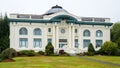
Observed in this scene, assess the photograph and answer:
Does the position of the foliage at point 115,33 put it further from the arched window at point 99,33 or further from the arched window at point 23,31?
the arched window at point 23,31

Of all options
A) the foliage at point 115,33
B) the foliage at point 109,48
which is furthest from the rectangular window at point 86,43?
the foliage at point 115,33

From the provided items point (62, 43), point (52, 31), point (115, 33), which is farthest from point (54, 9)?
point (115, 33)

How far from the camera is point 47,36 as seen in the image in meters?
64.1

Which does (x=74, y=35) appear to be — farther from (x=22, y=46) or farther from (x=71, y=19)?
(x=22, y=46)

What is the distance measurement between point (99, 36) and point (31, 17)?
58.3ft

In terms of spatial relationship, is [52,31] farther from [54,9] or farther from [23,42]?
[54,9]

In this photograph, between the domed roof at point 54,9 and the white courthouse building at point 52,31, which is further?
the domed roof at point 54,9

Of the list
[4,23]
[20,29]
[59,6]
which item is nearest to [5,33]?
[4,23]

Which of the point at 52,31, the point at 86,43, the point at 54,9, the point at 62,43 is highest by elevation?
the point at 54,9

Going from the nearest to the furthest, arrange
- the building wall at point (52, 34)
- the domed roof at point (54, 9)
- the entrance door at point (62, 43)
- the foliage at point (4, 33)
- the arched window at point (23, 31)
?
the building wall at point (52, 34) → the arched window at point (23, 31) → the entrance door at point (62, 43) → the foliage at point (4, 33) → the domed roof at point (54, 9)

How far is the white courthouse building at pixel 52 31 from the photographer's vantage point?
62250 mm

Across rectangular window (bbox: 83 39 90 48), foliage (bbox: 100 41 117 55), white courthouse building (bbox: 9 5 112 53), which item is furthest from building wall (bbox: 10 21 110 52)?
foliage (bbox: 100 41 117 55)

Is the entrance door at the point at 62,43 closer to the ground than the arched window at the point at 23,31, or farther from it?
closer to the ground

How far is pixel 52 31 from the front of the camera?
210ft
